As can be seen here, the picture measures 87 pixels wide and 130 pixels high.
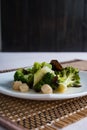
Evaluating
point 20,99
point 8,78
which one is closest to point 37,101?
point 20,99

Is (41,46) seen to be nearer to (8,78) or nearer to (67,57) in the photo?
(67,57)

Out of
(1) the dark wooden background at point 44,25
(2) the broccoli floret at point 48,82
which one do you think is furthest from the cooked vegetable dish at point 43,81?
(1) the dark wooden background at point 44,25

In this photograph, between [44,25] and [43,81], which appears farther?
[44,25]

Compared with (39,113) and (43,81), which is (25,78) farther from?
(39,113)

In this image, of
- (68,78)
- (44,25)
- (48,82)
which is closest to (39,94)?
(48,82)

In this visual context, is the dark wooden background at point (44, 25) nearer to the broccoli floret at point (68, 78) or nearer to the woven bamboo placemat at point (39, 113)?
the broccoli floret at point (68, 78)

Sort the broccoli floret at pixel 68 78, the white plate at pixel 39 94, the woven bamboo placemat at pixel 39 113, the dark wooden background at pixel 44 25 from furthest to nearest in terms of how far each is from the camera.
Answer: the dark wooden background at pixel 44 25
the broccoli floret at pixel 68 78
the white plate at pixel 39 94
the woven bamboo placemat at pixel 39 113

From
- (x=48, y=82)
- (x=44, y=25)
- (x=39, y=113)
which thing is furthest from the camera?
(x=44, y=25)
